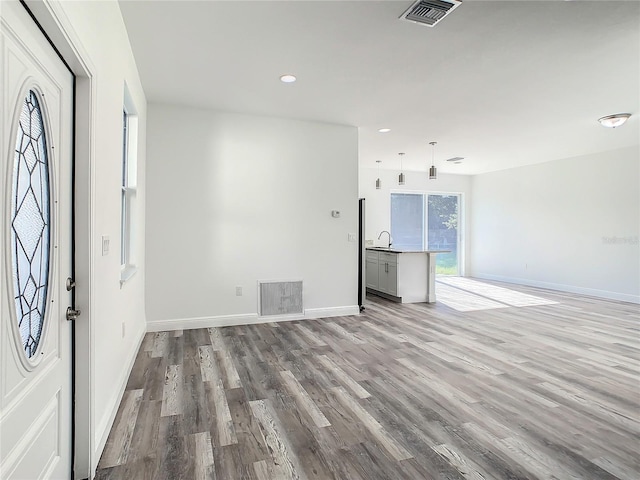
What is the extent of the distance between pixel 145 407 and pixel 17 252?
1.67 metres

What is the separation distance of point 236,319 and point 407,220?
5.72 meters

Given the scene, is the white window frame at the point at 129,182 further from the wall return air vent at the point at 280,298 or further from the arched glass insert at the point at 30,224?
the arched glass insert at the point at 30,224

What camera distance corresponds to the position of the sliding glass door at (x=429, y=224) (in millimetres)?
8984

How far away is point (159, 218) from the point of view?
423cm

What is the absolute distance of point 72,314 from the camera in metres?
1.59

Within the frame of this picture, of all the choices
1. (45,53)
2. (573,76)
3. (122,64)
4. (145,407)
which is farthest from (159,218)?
(573,76)

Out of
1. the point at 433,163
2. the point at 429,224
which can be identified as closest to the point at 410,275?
the point at 433,163

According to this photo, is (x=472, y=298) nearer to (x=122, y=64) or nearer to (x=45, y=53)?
(x=122, y=64)

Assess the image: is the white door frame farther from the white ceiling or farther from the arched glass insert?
the white ceiling

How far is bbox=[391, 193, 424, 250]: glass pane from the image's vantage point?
8.93 meters

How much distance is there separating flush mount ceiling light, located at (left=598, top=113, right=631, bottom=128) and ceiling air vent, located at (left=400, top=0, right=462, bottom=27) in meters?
3.43

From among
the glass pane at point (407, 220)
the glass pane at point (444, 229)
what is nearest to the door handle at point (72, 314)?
the glass pane at point (407, 220)

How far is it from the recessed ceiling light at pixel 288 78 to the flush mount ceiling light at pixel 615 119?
3.95 metres

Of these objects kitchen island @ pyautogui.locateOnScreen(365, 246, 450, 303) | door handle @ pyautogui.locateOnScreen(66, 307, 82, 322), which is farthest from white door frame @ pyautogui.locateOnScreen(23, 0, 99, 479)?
kitchen island @ pyautogui.locateOnScreen(365, 246, 450, 303)
